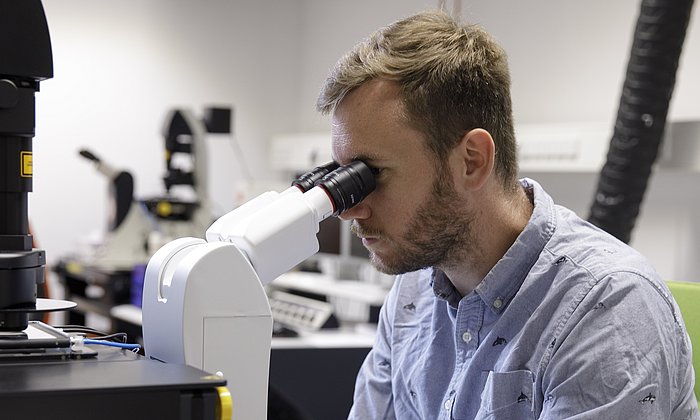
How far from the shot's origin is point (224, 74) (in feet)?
18.8

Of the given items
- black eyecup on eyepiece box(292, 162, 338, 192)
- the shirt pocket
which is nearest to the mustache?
black eyecup on eyepiece box(292, 162, 338, 192)

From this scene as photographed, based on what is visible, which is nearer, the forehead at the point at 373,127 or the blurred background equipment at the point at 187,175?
the forehead at the point at 373,127

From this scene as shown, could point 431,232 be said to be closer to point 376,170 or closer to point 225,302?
point 376,170

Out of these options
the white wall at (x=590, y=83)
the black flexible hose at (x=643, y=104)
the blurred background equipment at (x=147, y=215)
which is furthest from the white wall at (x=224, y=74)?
the black flexible hose at (x=643, y=104)

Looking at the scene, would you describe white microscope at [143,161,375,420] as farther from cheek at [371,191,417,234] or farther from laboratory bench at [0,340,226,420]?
cheek at [371,191,417,234]

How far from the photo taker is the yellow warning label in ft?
2.84

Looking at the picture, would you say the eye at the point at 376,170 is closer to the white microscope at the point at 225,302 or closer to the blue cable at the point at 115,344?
Answer: the white microscope at the point at 225,302

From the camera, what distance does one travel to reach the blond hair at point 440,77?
122 cm

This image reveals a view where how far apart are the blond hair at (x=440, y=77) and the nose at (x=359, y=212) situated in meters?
0.12

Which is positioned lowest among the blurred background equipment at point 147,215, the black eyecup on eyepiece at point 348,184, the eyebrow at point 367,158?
the blurred background equipment at point 147,215

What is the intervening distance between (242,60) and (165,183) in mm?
1865

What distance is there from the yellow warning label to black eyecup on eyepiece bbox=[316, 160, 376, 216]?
12.6 inches

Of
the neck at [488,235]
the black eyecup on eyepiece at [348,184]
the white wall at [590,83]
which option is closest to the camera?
the black eyecup on eyepiece at [348,184]

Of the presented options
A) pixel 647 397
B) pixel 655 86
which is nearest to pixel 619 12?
pixel 655 86
